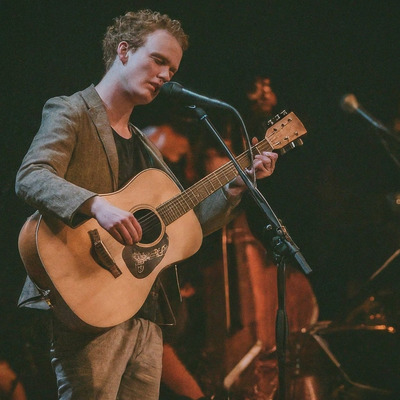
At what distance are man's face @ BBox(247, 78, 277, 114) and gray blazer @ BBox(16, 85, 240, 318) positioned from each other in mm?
1303

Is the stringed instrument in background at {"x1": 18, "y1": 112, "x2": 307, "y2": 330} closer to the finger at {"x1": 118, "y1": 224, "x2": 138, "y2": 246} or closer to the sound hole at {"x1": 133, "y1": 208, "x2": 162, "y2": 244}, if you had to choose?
the sound hole at {"x1": 133, "y1": 208, "x2": 162, "y2": 244}

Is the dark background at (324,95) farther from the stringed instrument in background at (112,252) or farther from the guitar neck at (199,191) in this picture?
the stringed instrument in background at (112,252)

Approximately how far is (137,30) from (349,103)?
1.86 metres

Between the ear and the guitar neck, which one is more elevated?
the ear

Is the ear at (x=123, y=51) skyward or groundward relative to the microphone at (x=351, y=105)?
skyward

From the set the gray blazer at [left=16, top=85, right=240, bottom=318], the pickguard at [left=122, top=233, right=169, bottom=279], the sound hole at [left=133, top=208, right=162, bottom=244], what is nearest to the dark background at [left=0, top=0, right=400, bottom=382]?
the gray blazer at [left=16, top=85, right=240, bottom=318]

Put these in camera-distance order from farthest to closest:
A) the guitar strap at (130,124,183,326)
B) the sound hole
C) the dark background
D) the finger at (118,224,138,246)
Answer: the dark background, the guitar strap at (130,124,183,326), the sound hole, the finger at (118,224,138,246)

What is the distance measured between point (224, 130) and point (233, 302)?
4.08ft

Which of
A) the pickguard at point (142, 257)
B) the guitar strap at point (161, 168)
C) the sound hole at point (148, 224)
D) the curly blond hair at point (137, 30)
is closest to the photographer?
the pickguard at point (142, 257)

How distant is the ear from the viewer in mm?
2387

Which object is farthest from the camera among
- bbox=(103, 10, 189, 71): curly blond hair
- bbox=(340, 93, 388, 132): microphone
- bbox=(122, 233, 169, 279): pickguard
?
bbox=(340, 93, 388, 132): microphone

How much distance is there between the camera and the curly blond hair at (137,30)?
238 centimetres

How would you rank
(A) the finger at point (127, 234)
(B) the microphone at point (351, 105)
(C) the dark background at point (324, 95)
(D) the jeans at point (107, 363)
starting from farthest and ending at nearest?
(B) the microphone at point (351, 105), (C) the dark background at point (324, 95), (D) the jeans at point (107, 363), (A) the finger at point (127, 234)

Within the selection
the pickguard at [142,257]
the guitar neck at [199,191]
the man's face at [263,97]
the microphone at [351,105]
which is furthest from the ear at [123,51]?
the microphone at [351,105]
